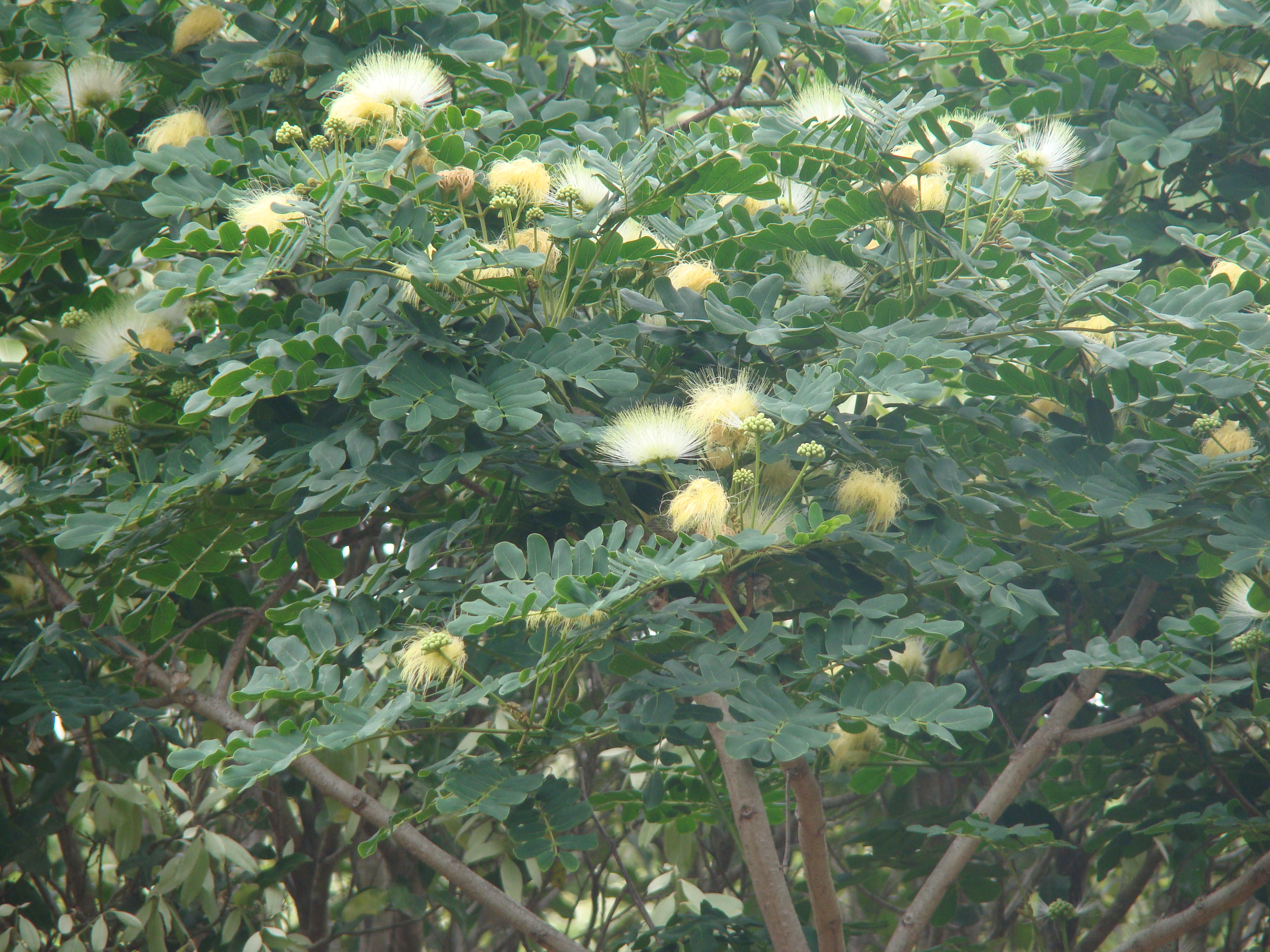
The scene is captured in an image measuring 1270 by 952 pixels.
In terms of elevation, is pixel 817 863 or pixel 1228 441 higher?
pixel 1228 441

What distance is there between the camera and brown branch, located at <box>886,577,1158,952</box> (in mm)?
2695

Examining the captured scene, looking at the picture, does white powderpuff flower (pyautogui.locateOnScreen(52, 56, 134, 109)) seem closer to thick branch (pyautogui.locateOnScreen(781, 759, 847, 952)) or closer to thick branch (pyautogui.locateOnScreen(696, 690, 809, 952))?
thick branch (pyautogui.locateOnScreen(696, 690, 809, 952))

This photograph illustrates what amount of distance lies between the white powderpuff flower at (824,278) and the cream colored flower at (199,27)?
181 centimetres

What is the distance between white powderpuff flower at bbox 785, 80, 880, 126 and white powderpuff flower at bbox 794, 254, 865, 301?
1.06ft

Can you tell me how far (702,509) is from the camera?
2.09 m

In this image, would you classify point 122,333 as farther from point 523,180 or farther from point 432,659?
point 432,659

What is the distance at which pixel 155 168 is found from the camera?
105 inches

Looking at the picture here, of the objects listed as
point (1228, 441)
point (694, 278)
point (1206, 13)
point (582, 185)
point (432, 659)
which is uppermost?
point (1206, 13)

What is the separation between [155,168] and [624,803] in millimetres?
2142

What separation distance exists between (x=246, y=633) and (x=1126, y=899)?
2.98 m

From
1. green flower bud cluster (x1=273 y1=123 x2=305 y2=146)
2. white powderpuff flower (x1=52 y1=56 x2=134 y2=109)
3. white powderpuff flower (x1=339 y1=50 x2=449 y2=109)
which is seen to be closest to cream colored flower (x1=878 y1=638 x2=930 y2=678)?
white powderpuff flower (x1=339 y1=50 x2=449 y2=109)

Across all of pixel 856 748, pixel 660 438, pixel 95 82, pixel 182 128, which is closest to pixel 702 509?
pixel 660 438

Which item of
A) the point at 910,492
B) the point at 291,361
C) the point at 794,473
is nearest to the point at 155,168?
the point at 291,361

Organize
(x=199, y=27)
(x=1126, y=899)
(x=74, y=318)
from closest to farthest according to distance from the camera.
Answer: (x=74, y=318), (x=199, y=27), (x=1126, y=899)
